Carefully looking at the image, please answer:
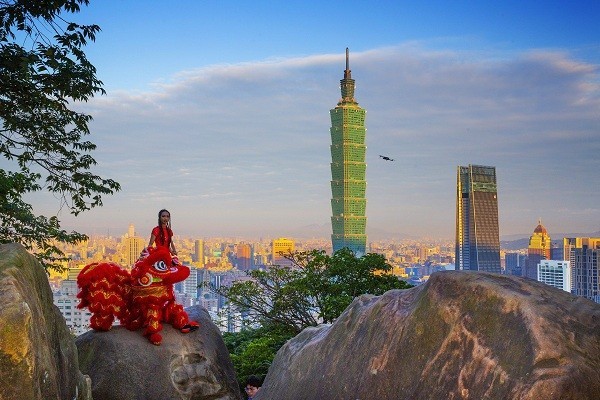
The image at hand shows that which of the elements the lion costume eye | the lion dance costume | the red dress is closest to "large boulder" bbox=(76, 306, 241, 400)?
the lion dance costume

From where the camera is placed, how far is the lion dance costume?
8.49 m

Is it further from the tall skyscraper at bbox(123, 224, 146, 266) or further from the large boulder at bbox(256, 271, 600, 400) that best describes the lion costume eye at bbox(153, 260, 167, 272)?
the tall skyscraper at bbox(123, 224, 146, 266)

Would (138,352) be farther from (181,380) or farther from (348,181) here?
(348,181)

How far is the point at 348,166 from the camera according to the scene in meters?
113

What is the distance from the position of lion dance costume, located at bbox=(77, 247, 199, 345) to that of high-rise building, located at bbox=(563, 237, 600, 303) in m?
59.4

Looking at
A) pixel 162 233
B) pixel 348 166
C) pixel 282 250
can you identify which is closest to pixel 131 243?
pixel 282 250

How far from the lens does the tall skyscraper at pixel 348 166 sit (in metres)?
112

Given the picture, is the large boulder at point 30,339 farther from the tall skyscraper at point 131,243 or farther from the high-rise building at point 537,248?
the high-rise building at point 537,248

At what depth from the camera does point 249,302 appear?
13586mm

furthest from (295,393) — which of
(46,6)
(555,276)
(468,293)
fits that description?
(555,276)

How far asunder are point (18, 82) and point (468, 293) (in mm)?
9108

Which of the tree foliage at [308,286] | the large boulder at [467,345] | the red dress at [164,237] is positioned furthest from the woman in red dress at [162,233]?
the tree foliage at [308,286]

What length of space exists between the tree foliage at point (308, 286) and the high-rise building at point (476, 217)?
314 feet

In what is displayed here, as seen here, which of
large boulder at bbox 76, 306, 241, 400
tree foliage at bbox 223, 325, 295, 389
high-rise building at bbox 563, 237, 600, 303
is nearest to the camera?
large boulder at bbox 76, 306, 241, 400
